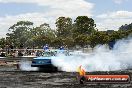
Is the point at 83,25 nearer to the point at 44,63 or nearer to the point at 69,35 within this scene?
the point at 69,35

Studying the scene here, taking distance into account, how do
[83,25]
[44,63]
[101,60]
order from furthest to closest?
[83,25] → [101,60] → [44,63]

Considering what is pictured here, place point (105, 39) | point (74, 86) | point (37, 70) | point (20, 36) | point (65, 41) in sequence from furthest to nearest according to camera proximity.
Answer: point (20, 36), point (65, 41), point (105, 39), point (37, 70), point (74, 86)

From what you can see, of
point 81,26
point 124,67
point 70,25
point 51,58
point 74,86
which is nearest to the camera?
point 74,86

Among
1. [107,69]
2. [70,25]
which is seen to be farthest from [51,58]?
[70,25]

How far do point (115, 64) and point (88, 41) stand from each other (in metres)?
61.3

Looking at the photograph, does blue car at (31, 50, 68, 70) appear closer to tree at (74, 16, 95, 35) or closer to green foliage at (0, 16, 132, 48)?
green foliage at (0, 16, 132, 48)

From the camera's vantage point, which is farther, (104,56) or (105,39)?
(105,39)

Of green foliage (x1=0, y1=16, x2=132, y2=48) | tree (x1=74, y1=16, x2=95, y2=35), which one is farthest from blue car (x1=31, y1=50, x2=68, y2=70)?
tree (x1=74, y1=16, x2=95, y2=35)

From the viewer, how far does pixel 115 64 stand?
112ft

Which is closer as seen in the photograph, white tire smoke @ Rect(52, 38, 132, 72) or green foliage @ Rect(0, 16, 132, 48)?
white tire smoke @ Rect(52, 38, 132, 72)

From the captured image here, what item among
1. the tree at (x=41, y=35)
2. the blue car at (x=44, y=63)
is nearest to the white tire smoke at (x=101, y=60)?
the blue car at (x=44, y=63)

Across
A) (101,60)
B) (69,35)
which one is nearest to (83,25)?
(69,35)

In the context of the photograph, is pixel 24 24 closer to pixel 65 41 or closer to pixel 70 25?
pixel 70 25

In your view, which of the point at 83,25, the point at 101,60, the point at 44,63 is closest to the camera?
the point at 44,63
